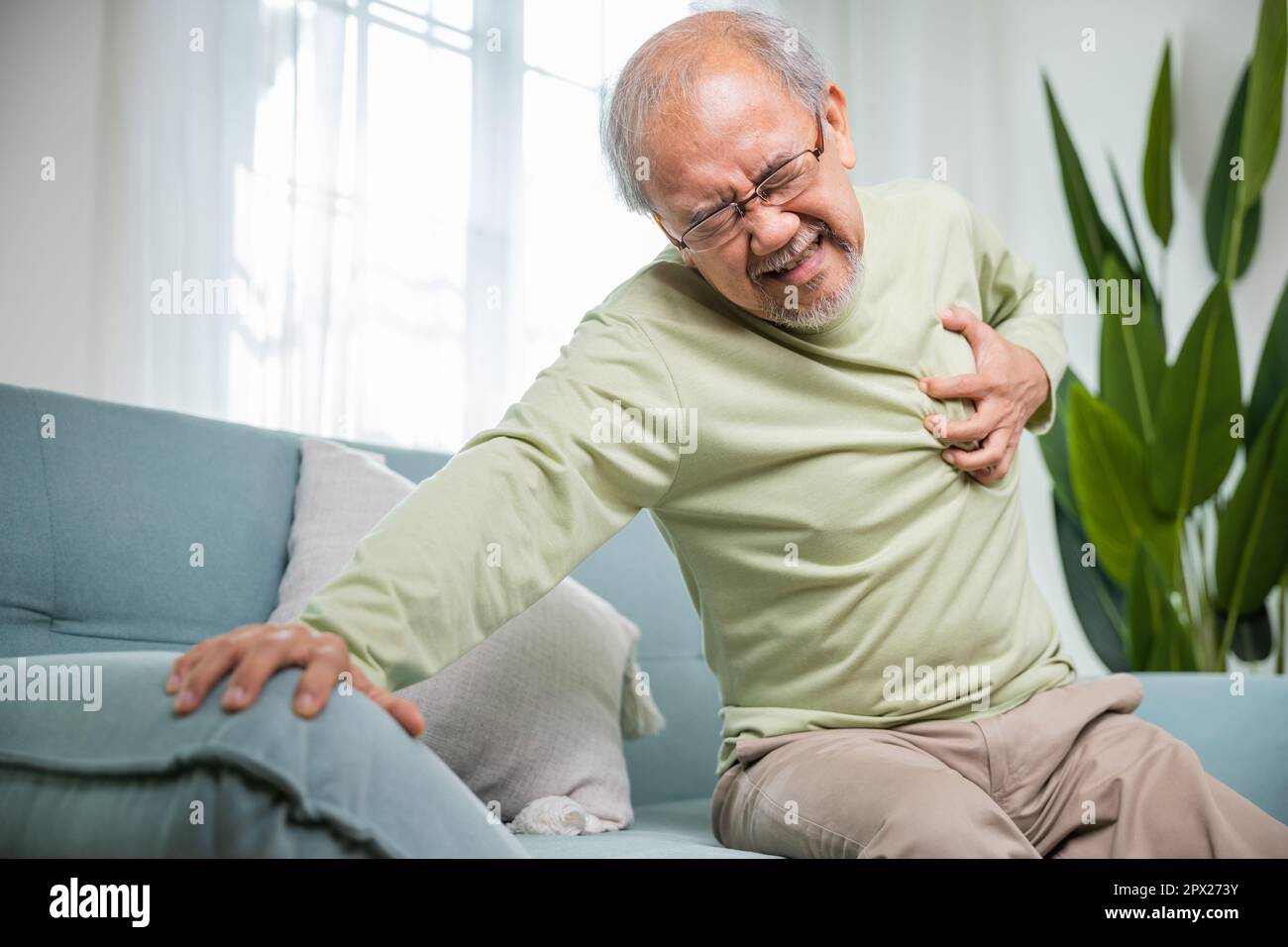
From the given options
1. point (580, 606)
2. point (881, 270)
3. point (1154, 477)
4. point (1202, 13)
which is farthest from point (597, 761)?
point (1202, 13)

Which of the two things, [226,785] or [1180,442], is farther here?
[1180,442]

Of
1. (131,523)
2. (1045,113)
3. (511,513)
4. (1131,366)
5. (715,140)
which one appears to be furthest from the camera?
(1045,113)

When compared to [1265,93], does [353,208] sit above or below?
below

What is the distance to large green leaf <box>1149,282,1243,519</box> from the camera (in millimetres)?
2352

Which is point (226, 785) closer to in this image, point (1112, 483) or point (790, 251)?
point (790, 251)

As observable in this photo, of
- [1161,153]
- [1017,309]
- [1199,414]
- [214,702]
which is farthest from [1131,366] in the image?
[214,702]

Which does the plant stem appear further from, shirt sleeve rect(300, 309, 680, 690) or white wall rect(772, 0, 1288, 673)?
shirt sleeve rect(300, 309, 680, 690)

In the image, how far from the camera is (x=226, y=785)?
62 cm

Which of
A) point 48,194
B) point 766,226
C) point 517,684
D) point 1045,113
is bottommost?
point 517,684

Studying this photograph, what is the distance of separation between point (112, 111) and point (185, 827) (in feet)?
7.48

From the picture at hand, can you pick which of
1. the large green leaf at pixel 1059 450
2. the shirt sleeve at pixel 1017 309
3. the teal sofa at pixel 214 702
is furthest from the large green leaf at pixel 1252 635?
the shirt sleeve at pixel 1017 309

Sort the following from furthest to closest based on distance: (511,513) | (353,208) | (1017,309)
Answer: (353,208), (1017,309), (511,513)

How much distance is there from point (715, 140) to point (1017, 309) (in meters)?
0.62

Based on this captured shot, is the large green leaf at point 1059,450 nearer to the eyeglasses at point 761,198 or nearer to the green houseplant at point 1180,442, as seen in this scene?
the green houseplant at point 1180,442
